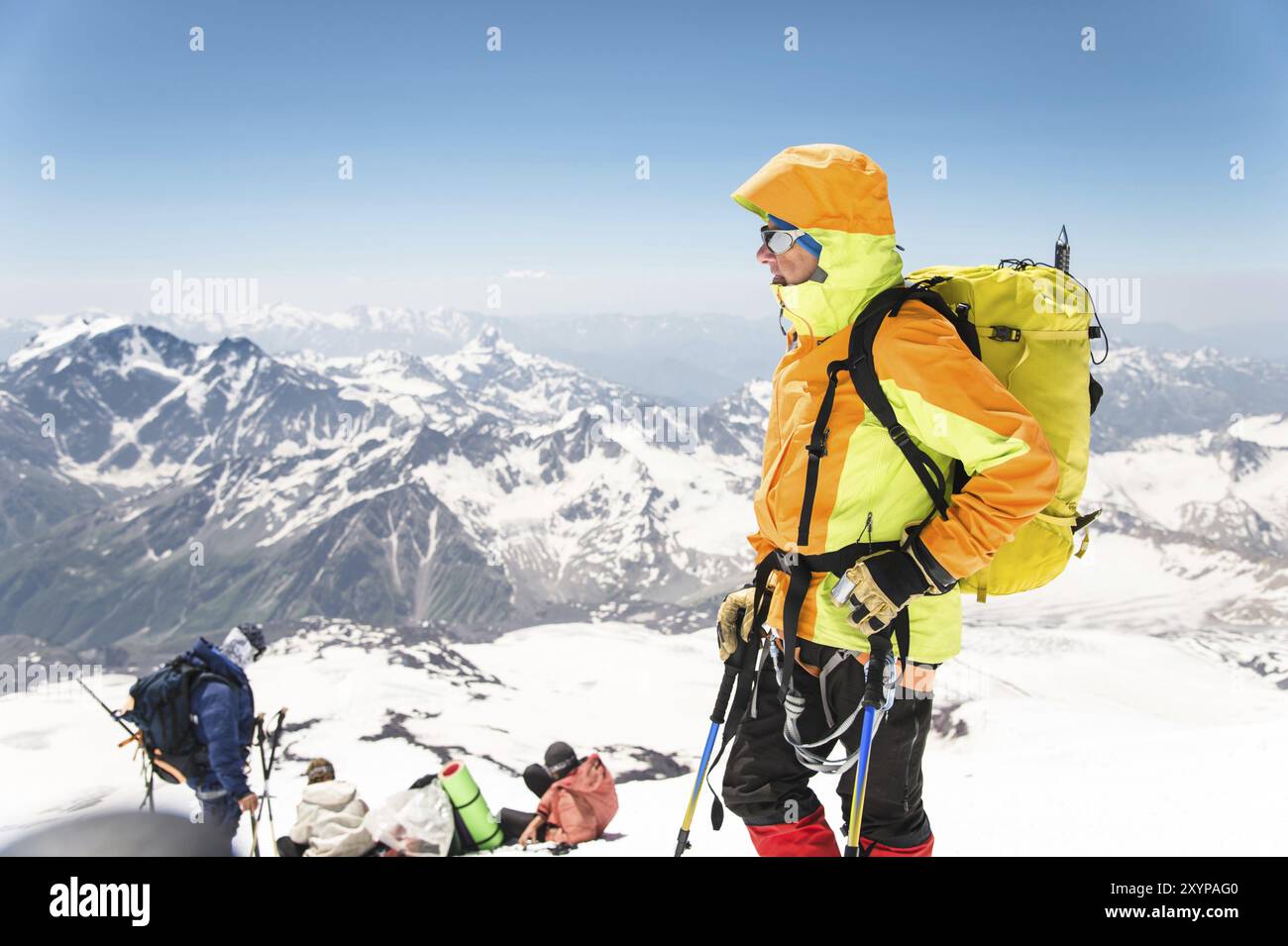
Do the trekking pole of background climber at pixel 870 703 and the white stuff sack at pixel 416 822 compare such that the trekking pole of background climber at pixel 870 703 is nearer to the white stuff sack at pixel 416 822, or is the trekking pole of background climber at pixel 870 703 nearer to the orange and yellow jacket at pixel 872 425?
the orange and yellow jacket at pixel 872 425

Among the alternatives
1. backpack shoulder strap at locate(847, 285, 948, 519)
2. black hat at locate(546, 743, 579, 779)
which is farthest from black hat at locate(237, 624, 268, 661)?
backpack shoulder strap at locate(847, 285, 948, 519)

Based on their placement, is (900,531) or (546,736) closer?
(900,531)

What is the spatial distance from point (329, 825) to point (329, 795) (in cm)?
35

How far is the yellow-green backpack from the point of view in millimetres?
4070

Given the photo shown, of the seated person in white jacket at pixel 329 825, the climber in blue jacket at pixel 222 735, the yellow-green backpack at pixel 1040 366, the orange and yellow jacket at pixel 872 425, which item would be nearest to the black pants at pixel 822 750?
the orange and yellow jacket at pixel 872 425

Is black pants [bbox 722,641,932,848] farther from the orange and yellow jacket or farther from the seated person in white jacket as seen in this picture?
the seated person in white jacket

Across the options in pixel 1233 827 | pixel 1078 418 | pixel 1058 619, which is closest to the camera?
pixel 1078 418

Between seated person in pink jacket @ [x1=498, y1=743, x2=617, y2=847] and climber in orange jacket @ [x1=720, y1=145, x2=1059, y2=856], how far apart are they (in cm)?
660

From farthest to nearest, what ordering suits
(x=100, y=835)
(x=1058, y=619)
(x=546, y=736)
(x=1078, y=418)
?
1. (x=1058, y=619)
2. (x=546, y=736)
3. (x=100, y=835)
4. (x=1078, y=418)

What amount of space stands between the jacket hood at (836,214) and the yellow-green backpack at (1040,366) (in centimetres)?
34
